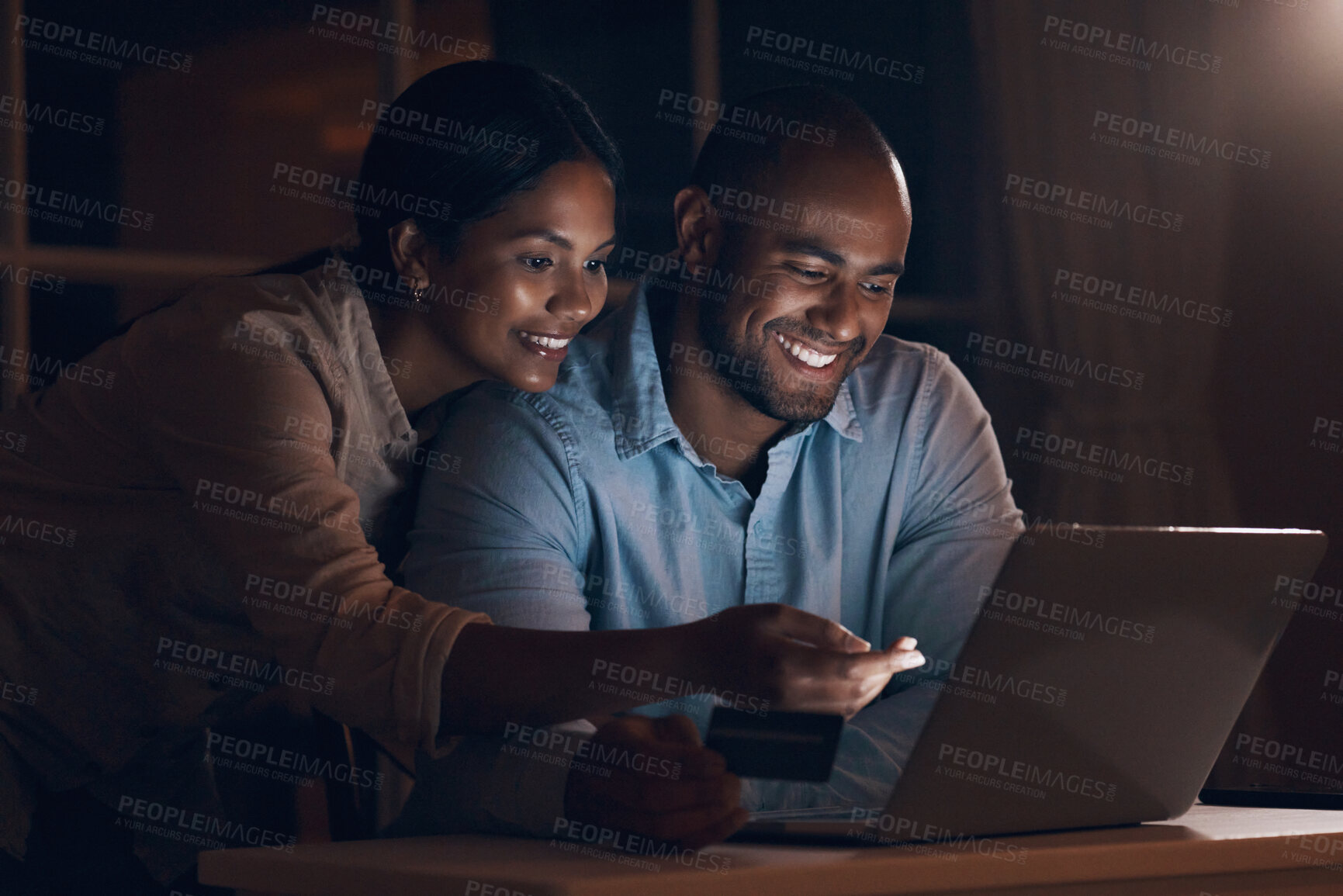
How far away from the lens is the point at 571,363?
1733 millimetres

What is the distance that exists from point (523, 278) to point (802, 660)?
2.62 feet

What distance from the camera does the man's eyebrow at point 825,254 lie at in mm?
1784

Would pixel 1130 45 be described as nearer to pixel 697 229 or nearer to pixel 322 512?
pixel 697 229

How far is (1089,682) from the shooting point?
86 centimetres

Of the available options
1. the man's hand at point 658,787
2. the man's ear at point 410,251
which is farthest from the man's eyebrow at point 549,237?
the man's hand at point 658,787

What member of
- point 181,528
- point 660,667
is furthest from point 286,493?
point 660,667

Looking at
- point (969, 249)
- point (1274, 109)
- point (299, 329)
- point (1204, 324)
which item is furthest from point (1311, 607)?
point (299, 329)

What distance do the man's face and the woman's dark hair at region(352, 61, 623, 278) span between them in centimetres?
38

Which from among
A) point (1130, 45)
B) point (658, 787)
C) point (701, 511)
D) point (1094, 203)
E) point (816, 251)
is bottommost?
point (658, 787)

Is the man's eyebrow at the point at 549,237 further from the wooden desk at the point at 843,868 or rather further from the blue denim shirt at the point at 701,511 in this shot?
the wooden desk at the point at 843,868

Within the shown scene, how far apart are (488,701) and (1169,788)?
0.60m

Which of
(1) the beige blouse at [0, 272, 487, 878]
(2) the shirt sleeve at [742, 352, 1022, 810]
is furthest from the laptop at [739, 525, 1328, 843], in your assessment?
(2) the shirt sleeve at [742, 352, 1022, 810]

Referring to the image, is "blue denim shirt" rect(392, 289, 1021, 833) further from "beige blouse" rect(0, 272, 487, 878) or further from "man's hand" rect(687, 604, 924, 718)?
"man's hand" rect(687, 604, 924, 718)

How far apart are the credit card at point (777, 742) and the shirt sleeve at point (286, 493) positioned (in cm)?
29
